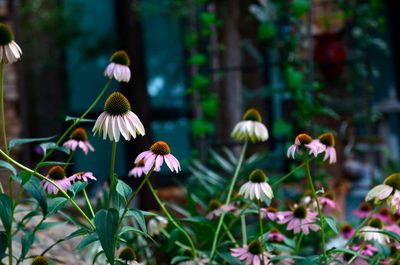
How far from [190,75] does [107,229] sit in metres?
3.17

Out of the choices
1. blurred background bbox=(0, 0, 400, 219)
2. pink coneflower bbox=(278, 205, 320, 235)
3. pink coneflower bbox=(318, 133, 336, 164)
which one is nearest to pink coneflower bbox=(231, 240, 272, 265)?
pink coneflower bbox=(278, 205, 320, 235)

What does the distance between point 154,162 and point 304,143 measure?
0.29 m

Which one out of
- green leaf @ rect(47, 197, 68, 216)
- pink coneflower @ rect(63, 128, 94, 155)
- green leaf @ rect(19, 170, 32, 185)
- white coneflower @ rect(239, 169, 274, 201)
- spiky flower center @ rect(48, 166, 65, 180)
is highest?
green leaf @ rect(19, 170, 32, 185)

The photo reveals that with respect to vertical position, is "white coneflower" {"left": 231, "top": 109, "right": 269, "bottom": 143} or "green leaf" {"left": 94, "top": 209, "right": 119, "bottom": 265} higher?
"white coneflower" {"left": 231, "top": 109, "right": 269, "bottom": 143}

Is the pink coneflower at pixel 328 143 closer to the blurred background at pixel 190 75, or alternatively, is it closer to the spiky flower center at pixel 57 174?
the spiky flower center at pixel 57 174

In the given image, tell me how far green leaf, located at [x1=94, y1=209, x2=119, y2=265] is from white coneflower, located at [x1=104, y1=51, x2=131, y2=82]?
1.43ft

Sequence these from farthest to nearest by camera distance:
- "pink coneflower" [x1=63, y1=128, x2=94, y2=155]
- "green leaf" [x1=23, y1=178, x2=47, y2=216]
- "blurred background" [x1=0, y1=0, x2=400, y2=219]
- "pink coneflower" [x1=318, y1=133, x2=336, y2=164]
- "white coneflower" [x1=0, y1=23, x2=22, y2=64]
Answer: "blurred background" [x1=0, y1=0, x2=400, y2=219]
"pink coneflower" [x1=63, y1=128, x2=94, y2=155]
"pink coneflower" [x1=318, y1=133, x2=336, y2=164]
"white coneflower" [x1=0, y1=23, x2=22, y2=64]
"green leaf" [x1=23, y1=178, x2=47, y2=216]

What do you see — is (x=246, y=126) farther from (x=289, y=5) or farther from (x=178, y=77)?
(x=178, y=77)

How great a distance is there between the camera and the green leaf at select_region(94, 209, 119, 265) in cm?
92

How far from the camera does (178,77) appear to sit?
544 cm

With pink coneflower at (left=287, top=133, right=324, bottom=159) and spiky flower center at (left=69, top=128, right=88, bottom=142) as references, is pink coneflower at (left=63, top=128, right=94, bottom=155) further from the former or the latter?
pink coneflower at (left=287, top=133, right=324, bottom=159)

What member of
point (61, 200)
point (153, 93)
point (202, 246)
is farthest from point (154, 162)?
point (153, 93)

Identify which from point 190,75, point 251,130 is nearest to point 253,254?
point 251,130

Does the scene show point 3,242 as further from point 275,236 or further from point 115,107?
point 275,236
